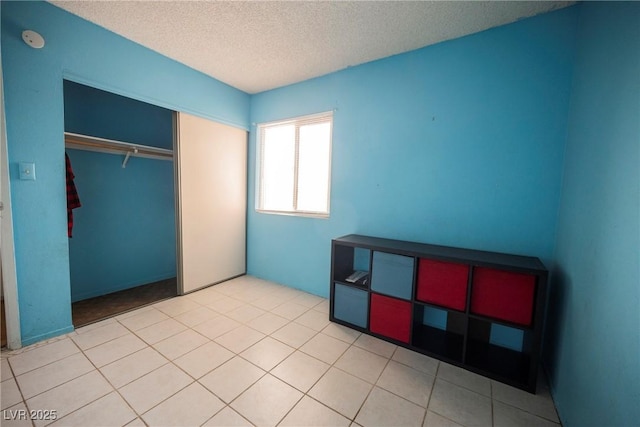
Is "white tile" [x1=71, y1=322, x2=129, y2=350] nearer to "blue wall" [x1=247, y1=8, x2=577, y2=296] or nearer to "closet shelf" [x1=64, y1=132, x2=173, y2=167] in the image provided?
"closet shelf" [x1=64, y1=132, x2=173, y2=167]

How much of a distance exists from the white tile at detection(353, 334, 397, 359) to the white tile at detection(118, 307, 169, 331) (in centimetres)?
192

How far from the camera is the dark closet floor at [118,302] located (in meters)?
2.43

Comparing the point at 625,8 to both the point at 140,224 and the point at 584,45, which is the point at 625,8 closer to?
the point at 584,45

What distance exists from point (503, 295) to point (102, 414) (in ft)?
8.44

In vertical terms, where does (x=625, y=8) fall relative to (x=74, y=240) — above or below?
above

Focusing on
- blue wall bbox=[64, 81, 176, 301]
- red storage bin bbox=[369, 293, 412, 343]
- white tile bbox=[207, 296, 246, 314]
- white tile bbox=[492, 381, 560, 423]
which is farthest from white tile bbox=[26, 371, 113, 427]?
white tile bbox=[492, 381, 560, 423]

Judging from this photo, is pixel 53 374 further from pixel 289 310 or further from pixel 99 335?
pixel 289 310

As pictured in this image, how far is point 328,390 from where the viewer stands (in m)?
1.59

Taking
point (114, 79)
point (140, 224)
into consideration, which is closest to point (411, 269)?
point (114, 79)

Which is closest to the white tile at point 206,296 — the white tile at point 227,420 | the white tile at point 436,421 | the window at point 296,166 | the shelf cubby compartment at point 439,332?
the window at point 296,166

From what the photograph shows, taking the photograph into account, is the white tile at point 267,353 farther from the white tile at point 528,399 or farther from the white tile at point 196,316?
the white tile at point 528,399

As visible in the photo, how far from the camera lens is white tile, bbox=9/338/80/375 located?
1.69m

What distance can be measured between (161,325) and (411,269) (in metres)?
2.34

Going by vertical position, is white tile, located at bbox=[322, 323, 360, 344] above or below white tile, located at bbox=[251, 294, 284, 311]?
below
